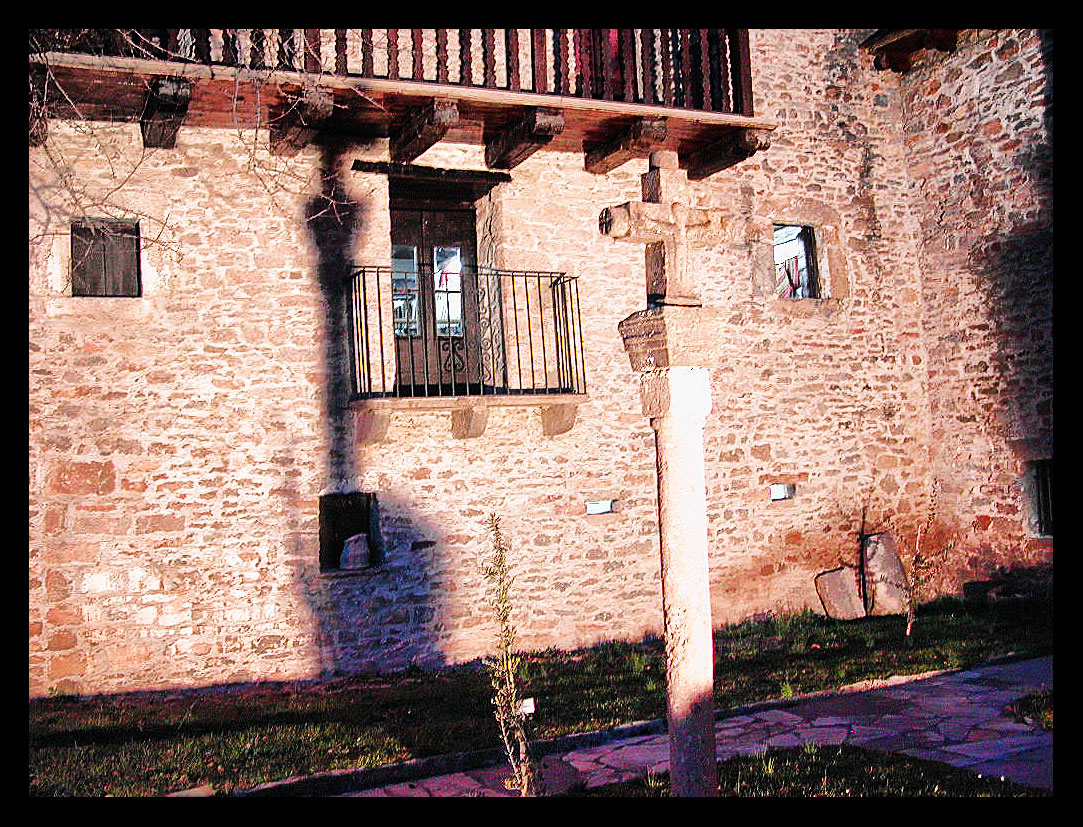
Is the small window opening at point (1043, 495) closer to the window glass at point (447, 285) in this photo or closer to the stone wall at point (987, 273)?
the stone wall at point (987, 273)

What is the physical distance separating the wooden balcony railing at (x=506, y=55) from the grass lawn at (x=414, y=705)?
4.67m

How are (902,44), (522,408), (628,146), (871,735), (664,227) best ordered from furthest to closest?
(902,44) < (522,408) < (628,146) < (871,735) < (664,227)

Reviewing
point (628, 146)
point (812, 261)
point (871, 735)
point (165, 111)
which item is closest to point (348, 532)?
point (165, 111)

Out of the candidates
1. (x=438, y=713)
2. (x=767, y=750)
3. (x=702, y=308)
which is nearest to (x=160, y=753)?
(x=438, y=713)

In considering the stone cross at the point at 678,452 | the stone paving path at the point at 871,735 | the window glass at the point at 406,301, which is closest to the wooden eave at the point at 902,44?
the window glass at the point at 406,301

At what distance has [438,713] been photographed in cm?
674

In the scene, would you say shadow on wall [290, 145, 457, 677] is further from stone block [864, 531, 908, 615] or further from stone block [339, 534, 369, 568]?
stone block [864, 531, 908, 615]

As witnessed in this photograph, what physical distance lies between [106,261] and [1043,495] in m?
9.58

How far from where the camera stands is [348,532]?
8297 mm

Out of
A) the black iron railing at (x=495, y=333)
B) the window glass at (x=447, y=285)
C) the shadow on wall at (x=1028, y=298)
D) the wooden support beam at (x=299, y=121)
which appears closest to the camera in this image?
the wooden support beam at (x=299, y=121)

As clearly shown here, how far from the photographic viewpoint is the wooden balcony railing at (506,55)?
6992 mm

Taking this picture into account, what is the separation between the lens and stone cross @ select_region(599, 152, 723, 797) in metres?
4.49

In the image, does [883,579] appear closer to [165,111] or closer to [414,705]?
[414,705]
